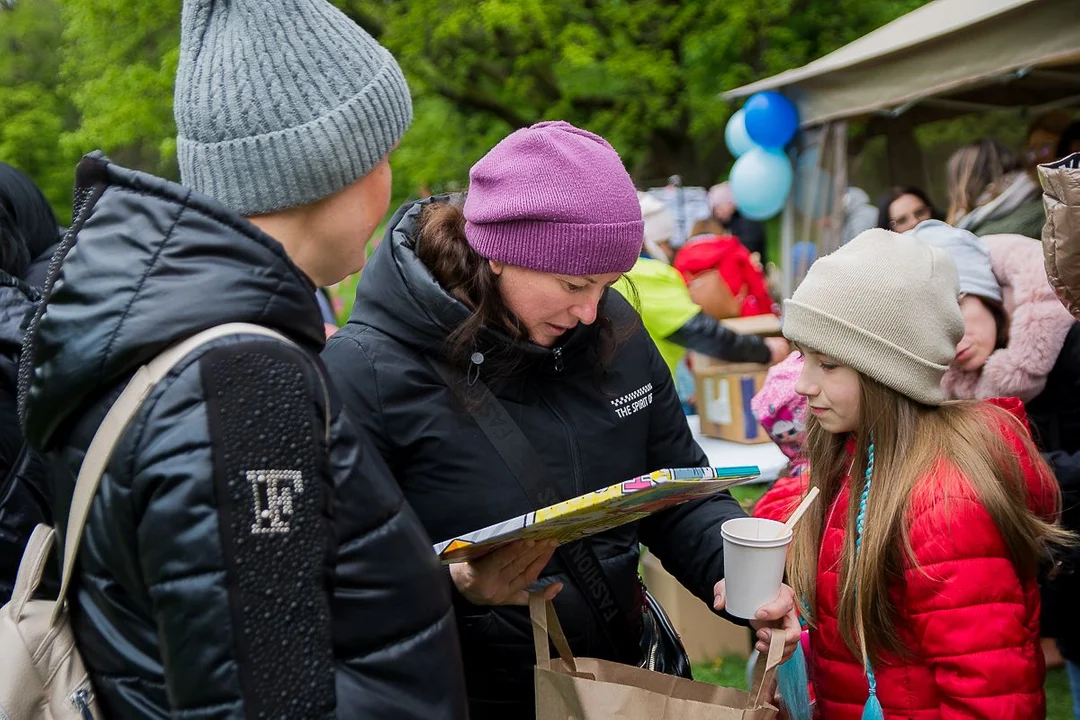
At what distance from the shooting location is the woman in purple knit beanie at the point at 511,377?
1.87m

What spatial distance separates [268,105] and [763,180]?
886 centimetres

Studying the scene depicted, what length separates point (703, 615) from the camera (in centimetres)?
418

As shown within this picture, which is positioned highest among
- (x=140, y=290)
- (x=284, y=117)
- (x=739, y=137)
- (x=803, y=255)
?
(x=284, y=117)

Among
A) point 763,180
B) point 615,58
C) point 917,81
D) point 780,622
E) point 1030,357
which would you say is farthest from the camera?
point 615,58

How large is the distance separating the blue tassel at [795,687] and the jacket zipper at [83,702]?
48.4 inches

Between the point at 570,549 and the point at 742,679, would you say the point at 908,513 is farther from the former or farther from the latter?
the point at 742,679

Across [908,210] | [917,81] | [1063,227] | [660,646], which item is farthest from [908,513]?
[917,81]

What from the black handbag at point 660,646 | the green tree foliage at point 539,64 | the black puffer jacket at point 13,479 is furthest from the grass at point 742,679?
the green tree foliage at point 539,64

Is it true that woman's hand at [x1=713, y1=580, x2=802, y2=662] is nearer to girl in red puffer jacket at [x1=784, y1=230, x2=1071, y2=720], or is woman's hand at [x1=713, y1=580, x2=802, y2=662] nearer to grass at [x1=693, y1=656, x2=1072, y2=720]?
girl in red puffer jacket at [x1=784, y1=230, x2=1071, y2=720]

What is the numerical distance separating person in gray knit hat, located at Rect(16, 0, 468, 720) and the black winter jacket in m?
2.38

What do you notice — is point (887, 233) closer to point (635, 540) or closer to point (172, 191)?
point (635, 540)

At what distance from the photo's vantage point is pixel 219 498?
38.6 inches

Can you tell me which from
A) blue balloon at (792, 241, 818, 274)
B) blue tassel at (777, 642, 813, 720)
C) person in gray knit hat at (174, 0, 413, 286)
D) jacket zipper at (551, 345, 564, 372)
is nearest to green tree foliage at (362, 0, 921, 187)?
blue balloon at (792, 241, 818, 274)

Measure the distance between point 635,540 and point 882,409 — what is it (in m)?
0.58
